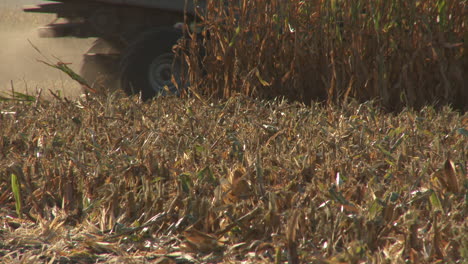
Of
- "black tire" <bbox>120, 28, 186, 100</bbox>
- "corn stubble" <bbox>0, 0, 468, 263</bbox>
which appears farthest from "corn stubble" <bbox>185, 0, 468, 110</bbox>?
"black tire" <bbox>120, 28, 186, 100</bbox>

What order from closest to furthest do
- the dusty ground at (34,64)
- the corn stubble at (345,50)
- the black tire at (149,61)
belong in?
1. the corn stubble at (345,50)
2. the black tire at (149,61)
3. the dusty ground at (34,64)

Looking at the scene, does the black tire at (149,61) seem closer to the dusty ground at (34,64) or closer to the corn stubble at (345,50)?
the corn stubble at (345,50)

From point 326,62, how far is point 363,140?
4.49 ft

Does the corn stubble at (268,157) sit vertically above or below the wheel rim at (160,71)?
above

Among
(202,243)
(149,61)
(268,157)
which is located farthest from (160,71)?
(202,243)

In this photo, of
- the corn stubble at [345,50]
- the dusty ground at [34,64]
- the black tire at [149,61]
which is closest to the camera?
the corn stubble at [345,50]

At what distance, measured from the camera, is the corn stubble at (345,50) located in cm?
399

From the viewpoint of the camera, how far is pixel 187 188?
2.20m

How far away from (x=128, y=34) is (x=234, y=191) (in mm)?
3385

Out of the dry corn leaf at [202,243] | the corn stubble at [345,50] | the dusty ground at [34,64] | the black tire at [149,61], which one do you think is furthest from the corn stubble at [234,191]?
the dusty ground at [34,64]

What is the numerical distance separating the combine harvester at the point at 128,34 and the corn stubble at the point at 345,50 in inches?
30.3

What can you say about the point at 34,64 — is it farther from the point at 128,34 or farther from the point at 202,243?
the point at 202,243

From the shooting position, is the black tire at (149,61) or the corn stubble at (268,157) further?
the black tire at (149,61)

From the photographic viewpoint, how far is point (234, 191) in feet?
7.15
